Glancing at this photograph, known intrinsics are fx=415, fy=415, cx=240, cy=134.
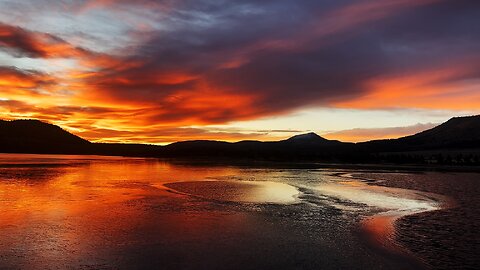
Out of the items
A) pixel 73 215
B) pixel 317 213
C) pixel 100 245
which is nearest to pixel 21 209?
pixel 73 215

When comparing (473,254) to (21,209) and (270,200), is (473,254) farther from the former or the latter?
(21,209)

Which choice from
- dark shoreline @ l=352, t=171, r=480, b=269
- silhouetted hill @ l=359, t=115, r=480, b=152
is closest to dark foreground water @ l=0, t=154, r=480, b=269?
dark shoreline @ l=352, t=171, r=480, b=269

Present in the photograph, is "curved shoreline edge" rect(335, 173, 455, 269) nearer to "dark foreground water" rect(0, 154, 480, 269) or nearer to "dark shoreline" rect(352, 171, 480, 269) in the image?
"dark foreground water" rect(0, 154, 480, 269)

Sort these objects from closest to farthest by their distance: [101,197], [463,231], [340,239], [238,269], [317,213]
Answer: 1. [238,269]
2. [340,239]
3. [463,231]
4. [317,213]
5. [101,197]

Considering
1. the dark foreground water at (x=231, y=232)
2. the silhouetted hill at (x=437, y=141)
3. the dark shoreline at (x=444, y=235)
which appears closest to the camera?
the dark foreground water at (x=231, y=232)

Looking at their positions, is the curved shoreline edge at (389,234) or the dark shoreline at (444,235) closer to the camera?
the dark shoreline at (444,235)

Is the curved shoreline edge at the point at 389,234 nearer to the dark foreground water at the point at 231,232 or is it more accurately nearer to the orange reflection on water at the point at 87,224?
the dark foreground water at the point at 231,232

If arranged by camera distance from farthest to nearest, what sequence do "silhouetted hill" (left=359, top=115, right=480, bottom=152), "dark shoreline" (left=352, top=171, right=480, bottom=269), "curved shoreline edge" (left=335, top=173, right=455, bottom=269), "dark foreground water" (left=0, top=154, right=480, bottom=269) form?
1. "silhouetted hill" (left=359, top=115, right=480, bottom=152)
2. "curved shoreline edge" (left=335, top=173, right=455, bottom=269)
3. "dark shoreline" (left=352, top=171, right=480, bottom=269)
4. "dark foreground water" (left=0, top=154, right=480, bottom=269)

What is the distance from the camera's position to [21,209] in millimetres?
19188

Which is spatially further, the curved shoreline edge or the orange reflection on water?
the curved shoreline edge

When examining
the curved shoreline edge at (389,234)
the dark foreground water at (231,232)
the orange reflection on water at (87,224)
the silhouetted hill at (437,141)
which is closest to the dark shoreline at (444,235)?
the dark foreground water at (231,232)

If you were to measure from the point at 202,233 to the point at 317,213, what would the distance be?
7142 millimetres

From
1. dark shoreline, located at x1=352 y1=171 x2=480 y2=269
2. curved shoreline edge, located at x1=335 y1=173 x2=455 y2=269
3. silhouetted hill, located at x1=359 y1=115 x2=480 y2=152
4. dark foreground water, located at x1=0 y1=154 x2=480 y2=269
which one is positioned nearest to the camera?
dark foreground water, located at x1=0 y1=154 x2=480 y2=269

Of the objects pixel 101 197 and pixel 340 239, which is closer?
pixel 340 239
